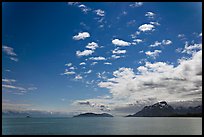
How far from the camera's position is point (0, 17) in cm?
247

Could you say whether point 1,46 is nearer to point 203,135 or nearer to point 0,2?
point 0,2

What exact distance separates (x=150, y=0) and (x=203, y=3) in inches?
20.7

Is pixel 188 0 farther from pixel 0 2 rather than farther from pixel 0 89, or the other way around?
pixel 0 89

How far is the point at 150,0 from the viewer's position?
2.46 m

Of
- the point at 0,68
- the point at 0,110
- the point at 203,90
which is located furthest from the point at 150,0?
the point at 0,110

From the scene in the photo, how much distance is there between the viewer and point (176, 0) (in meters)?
2.42

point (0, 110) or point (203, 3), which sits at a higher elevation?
point (203, 3)

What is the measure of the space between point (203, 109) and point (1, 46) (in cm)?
209

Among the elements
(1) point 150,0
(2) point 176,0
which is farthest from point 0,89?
(2) point 176,0

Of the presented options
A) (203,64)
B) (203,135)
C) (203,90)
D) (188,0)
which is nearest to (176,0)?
(188,0)

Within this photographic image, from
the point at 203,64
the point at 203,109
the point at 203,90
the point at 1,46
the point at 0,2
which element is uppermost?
the point at 0,2

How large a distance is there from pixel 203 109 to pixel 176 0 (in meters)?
1.11

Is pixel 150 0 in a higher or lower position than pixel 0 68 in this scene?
higher

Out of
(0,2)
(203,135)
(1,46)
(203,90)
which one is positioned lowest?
(203,135)
